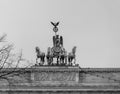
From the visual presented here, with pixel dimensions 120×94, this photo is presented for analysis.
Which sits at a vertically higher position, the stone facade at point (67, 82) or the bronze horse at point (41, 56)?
the bronze horse at point (41, 56)

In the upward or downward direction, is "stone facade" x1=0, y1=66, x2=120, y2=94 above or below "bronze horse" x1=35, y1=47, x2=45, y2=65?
below

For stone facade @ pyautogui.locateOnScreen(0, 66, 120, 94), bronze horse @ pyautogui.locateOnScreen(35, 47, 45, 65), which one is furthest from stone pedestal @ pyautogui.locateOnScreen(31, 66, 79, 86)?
bronze horse @ pyautogui.locateOnScreen(35, 47, 45, 65)

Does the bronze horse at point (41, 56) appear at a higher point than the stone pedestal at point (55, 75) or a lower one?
higher

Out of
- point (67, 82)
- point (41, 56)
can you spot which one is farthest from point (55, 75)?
point (41, 56)

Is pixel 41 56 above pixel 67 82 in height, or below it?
above

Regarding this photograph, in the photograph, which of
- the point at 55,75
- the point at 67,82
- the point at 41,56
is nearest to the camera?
the point at 67,82

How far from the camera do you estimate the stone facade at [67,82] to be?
33.6 metres

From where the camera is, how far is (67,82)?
111 feet

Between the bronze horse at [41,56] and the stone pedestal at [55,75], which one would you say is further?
the bronze horse at [41,56]

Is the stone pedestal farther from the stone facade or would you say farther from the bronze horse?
the bronze horse

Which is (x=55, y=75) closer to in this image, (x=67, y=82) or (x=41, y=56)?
(x=67, y=82)

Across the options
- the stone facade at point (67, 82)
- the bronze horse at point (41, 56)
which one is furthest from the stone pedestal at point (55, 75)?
the bronze horse at point (41, 56)

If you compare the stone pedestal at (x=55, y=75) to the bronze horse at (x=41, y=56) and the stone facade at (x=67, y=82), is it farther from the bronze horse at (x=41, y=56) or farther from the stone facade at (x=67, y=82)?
the bronze horse at (x=41, y=56)

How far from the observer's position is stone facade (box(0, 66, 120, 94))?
3359cm
